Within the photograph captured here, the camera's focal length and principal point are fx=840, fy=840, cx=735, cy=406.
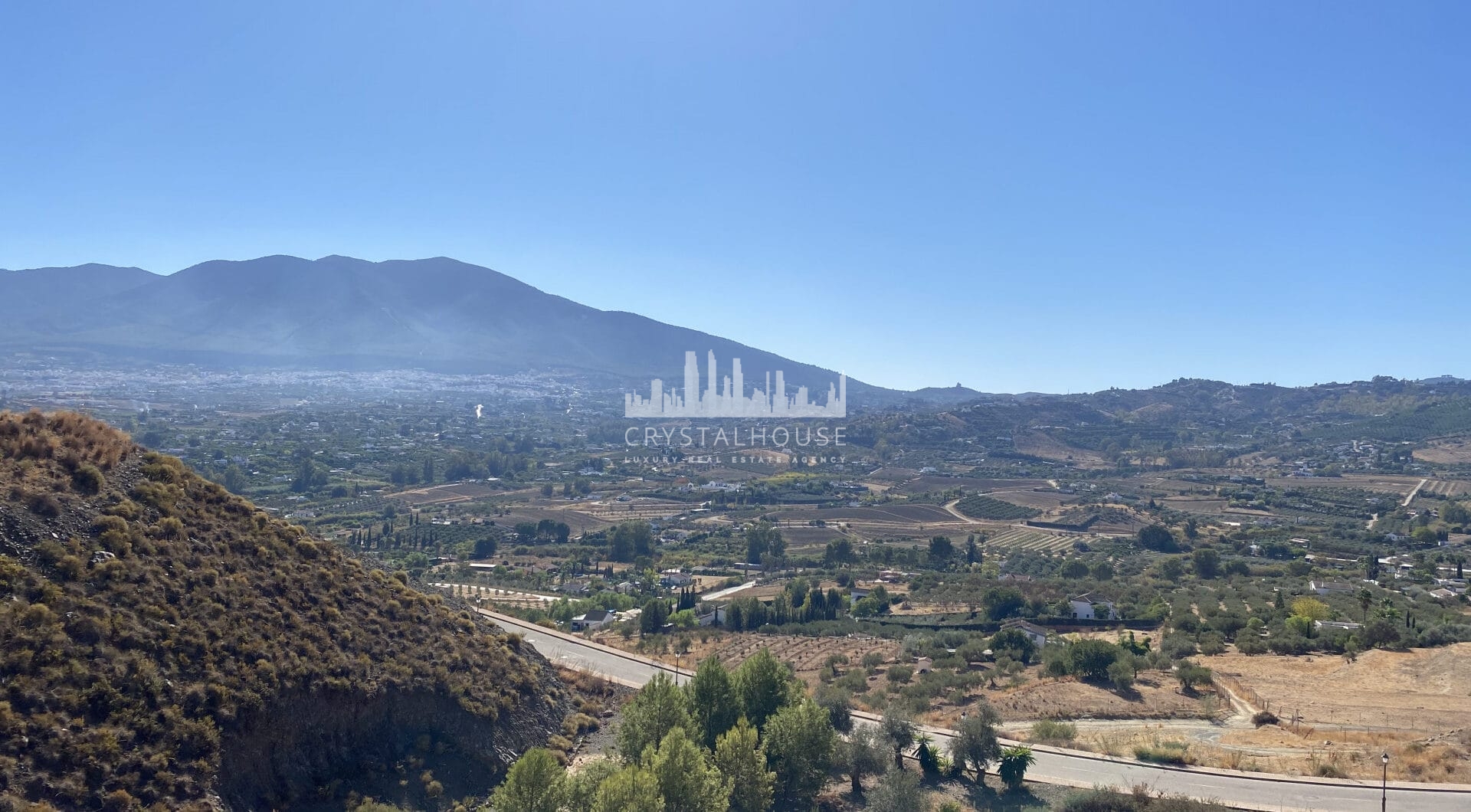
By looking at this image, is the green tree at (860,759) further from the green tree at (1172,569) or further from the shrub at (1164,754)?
the green tree at (1172,569)

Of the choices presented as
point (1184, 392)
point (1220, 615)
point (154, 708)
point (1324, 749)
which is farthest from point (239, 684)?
point (1184, 392)

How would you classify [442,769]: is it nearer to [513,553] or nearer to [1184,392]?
[513,553]

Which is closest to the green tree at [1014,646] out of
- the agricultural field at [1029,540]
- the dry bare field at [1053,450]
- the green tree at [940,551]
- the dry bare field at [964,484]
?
the green tree at [940,551]

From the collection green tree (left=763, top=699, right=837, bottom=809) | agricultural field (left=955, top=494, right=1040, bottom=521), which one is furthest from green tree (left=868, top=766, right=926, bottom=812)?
agricultural field (left=955, top=494, right=1040, bottom=521)

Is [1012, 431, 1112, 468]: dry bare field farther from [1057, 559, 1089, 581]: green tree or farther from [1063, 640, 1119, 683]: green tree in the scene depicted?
[1063, 640, 1119, 683]: green tree

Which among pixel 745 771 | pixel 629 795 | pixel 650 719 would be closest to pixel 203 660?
pixel 629 795

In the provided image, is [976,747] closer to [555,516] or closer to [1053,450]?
[555,516]
